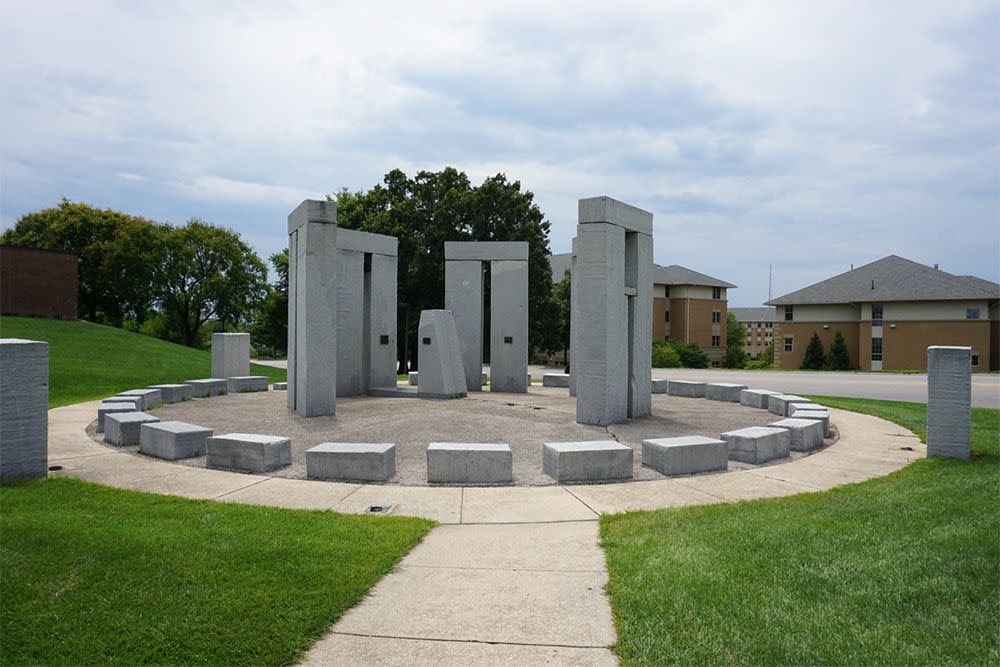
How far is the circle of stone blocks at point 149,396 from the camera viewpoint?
14.8 metres

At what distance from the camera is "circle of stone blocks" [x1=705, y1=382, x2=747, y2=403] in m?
17.6

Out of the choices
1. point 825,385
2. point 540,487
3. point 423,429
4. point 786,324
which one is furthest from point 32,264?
point 786,324

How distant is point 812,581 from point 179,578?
14.6 feet

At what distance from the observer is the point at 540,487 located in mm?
8039

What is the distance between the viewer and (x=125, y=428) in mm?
10414

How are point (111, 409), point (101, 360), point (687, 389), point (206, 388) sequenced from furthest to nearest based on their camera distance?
point (101, 360) < point (687, 389) < point (206, 388) < point (111, 409)

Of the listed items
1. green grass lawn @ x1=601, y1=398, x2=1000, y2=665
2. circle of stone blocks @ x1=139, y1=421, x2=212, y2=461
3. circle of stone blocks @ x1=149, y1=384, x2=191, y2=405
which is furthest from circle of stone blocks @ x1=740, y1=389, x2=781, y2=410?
circle of stone blocks @ x1=149, y1=384, x2=191, y2=405

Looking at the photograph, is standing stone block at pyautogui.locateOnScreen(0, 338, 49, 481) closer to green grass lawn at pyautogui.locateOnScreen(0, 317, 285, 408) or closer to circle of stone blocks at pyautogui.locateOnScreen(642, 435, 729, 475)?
circle of stone blocks at pyautogui.locateOnScreen(642, 435, 729, 475)

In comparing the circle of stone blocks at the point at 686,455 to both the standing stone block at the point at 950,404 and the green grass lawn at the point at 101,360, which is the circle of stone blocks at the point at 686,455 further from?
the green grass lawn at the point at 101,360

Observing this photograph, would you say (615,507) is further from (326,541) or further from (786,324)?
(786,324)

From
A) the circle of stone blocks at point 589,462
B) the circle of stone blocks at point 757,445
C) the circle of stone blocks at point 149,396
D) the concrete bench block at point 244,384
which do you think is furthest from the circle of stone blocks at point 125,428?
the circle of stone blocks at point 757,445

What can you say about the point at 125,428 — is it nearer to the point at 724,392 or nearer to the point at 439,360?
the point at 439,360

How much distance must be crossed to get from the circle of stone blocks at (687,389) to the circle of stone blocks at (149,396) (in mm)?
13733

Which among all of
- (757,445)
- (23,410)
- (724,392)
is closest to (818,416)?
(757,445)
